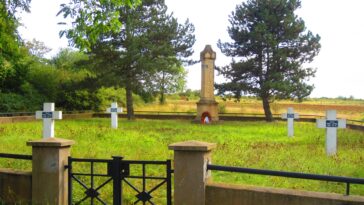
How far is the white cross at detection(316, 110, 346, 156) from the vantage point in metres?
13.3

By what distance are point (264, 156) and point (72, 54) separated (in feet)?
143

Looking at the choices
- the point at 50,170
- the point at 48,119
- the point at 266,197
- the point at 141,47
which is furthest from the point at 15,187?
the point at 141,47

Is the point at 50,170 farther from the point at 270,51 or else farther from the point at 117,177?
the point at 270,51

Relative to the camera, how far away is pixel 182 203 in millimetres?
6305

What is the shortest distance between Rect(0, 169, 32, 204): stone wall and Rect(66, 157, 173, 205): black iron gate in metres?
0.70

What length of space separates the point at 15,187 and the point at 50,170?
2.93ft

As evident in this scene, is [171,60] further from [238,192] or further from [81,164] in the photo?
[238,192]


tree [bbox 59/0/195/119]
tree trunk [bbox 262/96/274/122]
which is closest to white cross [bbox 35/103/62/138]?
tree [bbox 59/0/195/119]

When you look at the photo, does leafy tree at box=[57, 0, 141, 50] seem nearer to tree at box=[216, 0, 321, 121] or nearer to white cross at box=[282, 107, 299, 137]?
white cross at box=[282, 107, 299, 137]

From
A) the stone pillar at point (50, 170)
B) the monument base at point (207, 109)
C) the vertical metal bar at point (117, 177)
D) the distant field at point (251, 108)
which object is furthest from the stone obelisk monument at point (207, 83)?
the vertical metal bar at point (117, 177)

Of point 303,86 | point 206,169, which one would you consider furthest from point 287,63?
point 206,169

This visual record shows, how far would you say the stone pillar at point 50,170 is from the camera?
6859 millimetres

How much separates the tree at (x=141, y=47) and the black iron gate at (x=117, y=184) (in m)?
20.8

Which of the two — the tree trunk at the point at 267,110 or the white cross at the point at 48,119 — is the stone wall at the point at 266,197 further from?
the tree trunk at the point at 267,110
